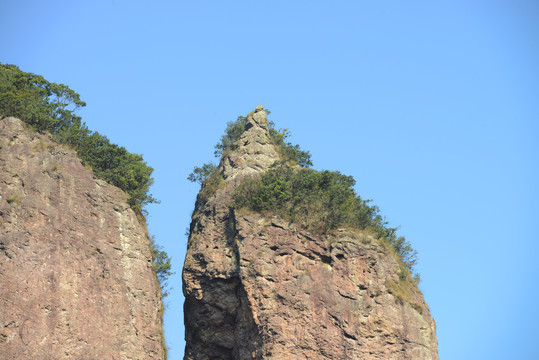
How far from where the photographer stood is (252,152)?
167ft

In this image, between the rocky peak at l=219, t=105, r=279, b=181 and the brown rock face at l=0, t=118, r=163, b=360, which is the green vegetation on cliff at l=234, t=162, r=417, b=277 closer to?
the rocky peak at l=219, t=105, r=279, b=181

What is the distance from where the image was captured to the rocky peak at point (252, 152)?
4991 cm

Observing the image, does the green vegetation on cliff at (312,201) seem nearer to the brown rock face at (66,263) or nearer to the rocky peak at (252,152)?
the rocky peak at (252,152)

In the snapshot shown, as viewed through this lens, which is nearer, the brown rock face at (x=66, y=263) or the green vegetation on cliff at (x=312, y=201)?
the brown rock face at (x=66, y=263)

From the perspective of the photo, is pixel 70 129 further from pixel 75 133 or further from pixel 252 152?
pixel 252 152

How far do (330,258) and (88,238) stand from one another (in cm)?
1225

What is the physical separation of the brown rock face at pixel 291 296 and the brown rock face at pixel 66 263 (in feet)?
9.79

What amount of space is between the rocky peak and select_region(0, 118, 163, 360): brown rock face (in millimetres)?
6773

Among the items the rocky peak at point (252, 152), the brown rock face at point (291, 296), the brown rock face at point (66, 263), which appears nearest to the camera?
the brown rock face at point (66, 263)

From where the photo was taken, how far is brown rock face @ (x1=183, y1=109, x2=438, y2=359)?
41.7m

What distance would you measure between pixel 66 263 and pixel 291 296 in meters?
10.9

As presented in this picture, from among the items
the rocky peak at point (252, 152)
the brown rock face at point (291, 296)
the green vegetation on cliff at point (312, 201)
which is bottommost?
the brown rock face at point (291, 296)

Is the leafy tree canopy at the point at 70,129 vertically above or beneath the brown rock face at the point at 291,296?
above

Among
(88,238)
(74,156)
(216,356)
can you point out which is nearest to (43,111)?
(74,156)
